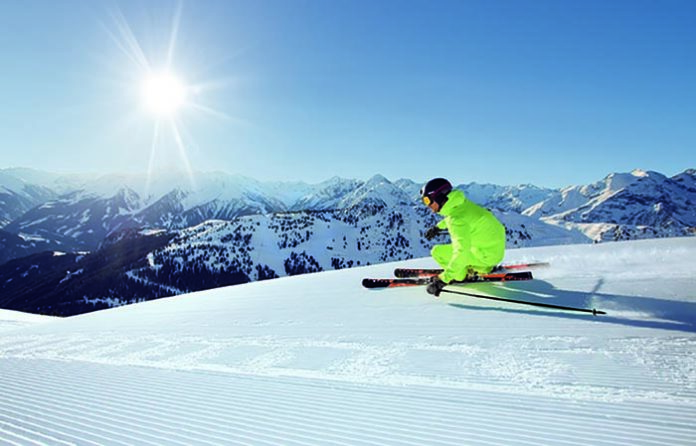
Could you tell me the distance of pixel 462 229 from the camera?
24.2 feet

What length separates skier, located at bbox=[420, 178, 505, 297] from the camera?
7.36 metres

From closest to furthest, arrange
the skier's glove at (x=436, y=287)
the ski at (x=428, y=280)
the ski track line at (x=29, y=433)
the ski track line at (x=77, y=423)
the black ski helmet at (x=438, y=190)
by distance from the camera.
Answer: the ski track line at (x=77, y=423) → the ski track line at (x=29, y=433) → the black ski helmet at (x=438, y=190) → the skier's glove at (x=436, y=287) → the ski at (x=428, y=280)

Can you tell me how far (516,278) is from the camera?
8758 mm

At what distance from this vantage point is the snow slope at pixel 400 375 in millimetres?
3320

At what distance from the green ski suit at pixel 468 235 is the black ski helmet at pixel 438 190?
0.10 m

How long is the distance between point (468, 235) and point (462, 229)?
0.19 m

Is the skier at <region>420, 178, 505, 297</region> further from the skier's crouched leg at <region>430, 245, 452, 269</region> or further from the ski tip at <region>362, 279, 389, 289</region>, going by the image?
the ski tip at <region>362, 279, 389, 289</region>

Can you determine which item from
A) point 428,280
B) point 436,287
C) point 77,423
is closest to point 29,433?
point 77,423

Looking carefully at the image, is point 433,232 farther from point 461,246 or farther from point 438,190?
point 438,190

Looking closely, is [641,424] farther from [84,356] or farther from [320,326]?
[84,356]

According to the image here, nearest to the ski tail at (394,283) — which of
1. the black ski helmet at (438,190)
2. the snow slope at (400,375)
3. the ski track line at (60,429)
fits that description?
the snow slope at (400,375)

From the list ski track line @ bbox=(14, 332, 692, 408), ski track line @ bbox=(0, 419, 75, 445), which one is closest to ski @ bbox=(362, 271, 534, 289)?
ski track line @ bbox=(14, 332, 692, 408)

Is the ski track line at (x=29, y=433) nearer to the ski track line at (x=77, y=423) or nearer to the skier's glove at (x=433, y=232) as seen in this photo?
the ski track line at (x=77, y=423)

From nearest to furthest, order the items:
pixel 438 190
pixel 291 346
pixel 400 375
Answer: pixel 400 375 < pixel 291 346 < pixel 438 190
